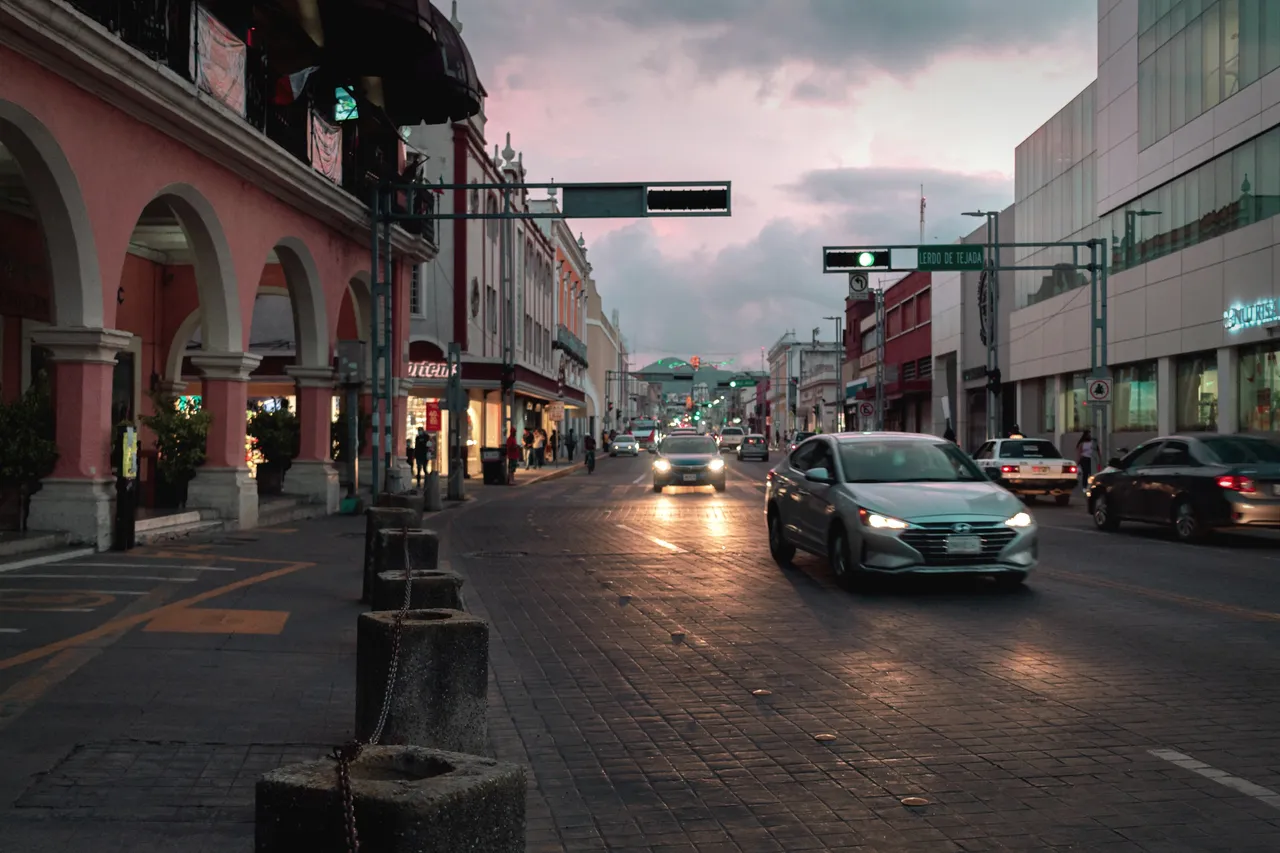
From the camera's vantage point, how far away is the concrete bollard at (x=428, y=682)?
5.27m

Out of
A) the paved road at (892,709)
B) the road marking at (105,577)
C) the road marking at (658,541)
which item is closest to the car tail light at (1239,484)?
the paved road at (892,709)

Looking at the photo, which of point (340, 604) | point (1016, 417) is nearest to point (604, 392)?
point (1016, 417)

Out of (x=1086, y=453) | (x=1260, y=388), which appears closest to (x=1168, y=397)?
(x=1086, y=453)

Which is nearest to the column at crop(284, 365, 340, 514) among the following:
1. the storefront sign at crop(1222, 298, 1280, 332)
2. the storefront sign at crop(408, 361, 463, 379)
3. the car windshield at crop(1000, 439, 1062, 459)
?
the car windshield at crop(1000, 439, 1062, 459)

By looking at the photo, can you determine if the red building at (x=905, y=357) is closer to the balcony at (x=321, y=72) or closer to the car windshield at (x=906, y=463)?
the balcony at (x=321, y=72)

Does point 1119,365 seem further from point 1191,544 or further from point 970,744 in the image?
point 970,744

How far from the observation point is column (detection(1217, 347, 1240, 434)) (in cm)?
3102

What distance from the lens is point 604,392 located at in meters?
120

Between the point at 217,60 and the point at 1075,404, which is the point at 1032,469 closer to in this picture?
Result: the point at 1075,404

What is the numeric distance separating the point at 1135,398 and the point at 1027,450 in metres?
12.4

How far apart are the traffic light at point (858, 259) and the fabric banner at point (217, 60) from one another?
642 inches

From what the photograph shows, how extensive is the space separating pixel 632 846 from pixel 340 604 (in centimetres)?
707

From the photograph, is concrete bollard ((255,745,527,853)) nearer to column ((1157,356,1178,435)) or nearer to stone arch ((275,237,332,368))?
stone arch ((275,237,332,368))

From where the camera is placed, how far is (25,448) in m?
14.1
